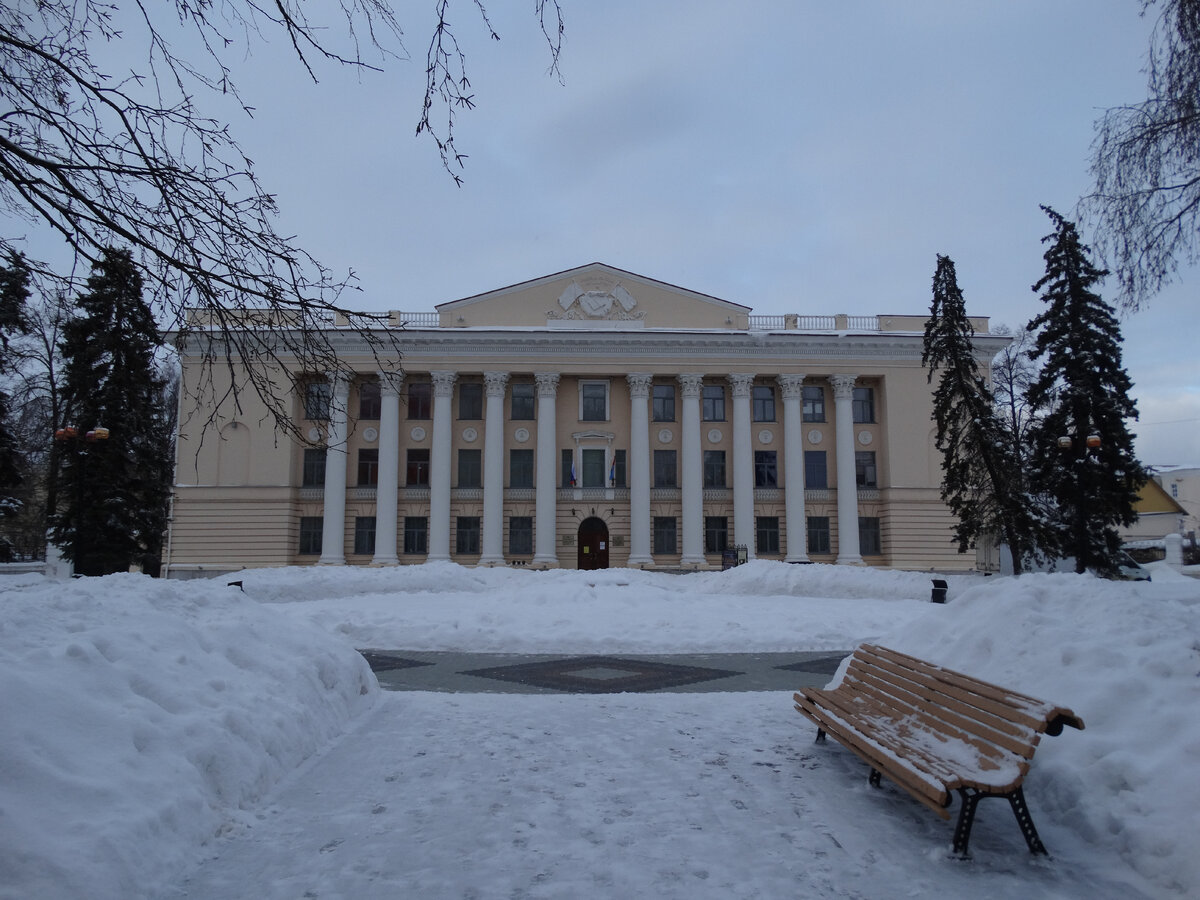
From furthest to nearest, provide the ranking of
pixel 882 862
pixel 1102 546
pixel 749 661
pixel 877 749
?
1. pixel 1102 546
2. pixel 749 661
3. pixel 877 749
4. pixel 882 862

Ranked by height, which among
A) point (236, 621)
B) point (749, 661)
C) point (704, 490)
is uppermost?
point (704, 490)

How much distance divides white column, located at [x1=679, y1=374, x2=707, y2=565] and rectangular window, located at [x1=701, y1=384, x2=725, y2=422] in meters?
1.18

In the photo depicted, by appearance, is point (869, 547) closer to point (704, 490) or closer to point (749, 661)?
point (704, 490)

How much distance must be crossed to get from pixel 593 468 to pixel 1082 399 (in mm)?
22037

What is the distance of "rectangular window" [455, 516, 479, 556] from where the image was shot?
42031 mm

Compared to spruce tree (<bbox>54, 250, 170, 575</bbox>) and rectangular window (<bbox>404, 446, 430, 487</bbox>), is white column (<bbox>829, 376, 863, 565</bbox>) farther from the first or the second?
spruce tree (<bbox>54, 250, 170, 575</bbox>)

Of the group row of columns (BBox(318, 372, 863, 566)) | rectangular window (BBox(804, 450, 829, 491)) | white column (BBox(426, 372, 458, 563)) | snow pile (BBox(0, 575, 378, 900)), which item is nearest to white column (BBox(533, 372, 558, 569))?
row of columns (BBox(318, 372, 863, 566))

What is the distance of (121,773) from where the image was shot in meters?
4.11

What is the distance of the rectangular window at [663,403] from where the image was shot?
143 ft

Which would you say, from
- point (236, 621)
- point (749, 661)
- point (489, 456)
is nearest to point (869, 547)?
point (489, 456)

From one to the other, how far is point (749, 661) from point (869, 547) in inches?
1295

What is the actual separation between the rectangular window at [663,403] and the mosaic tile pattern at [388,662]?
3164 cm

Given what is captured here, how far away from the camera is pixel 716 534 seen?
139 ft

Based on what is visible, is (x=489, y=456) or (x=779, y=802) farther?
(x=489, y=456)
